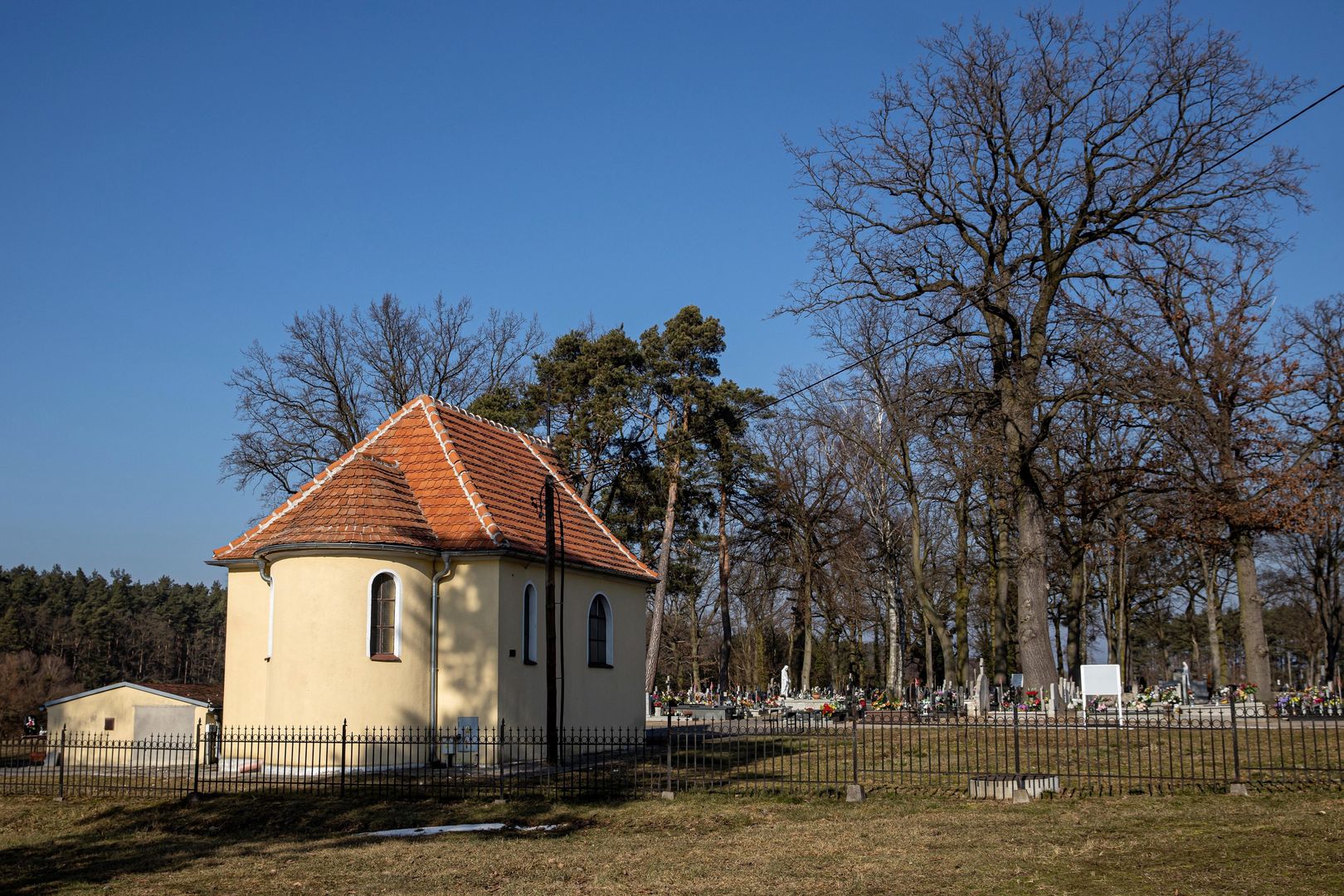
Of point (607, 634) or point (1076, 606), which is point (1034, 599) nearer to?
point (607, 634)

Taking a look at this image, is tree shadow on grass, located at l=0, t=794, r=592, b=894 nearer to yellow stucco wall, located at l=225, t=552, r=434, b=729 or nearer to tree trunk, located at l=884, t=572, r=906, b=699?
yellow stucco wall, located at l=225, t=552, r=434, b=729

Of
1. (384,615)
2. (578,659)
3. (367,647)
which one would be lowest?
(578,659)

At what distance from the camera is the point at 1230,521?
97.7 feet

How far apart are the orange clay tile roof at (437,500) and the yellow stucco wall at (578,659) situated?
2.02ft

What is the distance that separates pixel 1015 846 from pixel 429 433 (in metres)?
18.4

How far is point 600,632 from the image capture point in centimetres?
2820

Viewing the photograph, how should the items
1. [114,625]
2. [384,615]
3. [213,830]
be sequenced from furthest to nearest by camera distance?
[114,625], [384,615], [213,830]

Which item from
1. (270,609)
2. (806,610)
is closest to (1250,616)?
(806,610)

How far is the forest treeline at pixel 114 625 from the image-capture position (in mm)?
72875

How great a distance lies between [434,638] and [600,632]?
554 cm

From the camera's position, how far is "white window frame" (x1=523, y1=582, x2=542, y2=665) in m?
24.8

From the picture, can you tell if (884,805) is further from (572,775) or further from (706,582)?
(706,582)

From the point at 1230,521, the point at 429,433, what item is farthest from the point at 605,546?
the point at 1230,521

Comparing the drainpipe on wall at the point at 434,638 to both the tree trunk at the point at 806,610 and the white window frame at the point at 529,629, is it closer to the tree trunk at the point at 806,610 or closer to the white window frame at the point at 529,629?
the white window frame at the point at 529,629
